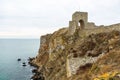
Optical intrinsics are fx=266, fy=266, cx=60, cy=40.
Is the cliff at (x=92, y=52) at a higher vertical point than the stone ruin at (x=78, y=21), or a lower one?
lower

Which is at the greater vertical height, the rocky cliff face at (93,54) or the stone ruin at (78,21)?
the stone ruin at (78,21)

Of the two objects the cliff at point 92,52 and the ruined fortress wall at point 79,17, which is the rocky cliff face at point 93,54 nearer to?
the cliff at point 92,52

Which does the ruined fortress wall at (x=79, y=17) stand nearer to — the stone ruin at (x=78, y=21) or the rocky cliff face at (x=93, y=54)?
the stone ruin at (x=78, y=21)

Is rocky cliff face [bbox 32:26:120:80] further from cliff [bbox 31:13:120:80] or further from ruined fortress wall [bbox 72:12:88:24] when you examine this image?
ruined fortress wall [bbox 72:12:88:24]

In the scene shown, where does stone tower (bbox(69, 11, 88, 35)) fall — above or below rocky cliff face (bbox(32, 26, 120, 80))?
above

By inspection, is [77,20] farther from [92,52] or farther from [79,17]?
[92,52]

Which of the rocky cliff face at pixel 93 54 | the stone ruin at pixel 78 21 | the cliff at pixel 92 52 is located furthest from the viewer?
the stone ruin at pixel 78 21

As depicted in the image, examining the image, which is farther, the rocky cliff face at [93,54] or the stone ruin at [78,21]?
the stone ruin at [78,21]

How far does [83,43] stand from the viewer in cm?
4484

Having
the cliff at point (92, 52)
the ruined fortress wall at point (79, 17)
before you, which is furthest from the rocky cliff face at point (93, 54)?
the ruined fortress wall at point (79, 17)

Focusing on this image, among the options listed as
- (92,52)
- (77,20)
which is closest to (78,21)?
(77,20)

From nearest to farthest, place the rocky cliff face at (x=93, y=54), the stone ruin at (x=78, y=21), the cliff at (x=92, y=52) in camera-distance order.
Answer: the cliff at (x=92, y=52) < the rocky cliff face at (x=93, y=54) < the stone ruin at (x=78, y=21)

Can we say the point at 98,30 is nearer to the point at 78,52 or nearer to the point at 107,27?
the point at 107,27

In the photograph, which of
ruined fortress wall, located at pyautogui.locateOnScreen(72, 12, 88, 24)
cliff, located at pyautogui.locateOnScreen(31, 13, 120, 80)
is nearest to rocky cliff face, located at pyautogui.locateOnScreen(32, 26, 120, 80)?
cliff, located at pyautogui.locateOnScreen(31, 13, 120, 80)
